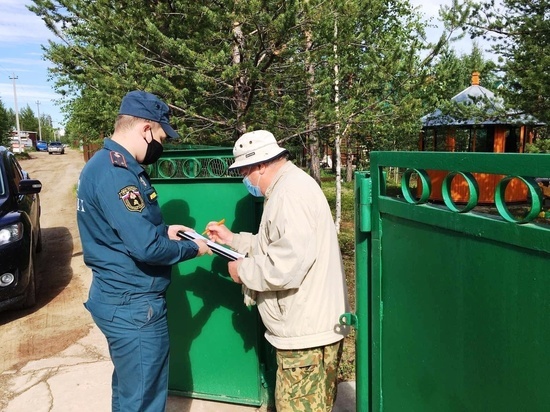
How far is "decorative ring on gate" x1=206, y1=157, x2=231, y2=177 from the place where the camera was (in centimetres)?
284

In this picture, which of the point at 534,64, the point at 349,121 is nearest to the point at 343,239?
the point at 349,121

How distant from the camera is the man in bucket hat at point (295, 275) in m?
1.99

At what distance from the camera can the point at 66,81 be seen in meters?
7.40

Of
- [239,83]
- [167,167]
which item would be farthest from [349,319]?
[239,83]

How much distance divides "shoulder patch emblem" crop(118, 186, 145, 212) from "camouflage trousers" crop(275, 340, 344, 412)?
0.93 meters

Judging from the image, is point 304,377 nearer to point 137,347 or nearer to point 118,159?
point 137,347

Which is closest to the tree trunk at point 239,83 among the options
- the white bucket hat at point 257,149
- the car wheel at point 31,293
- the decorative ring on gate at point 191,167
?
the decorative ring on gate at point 191,167

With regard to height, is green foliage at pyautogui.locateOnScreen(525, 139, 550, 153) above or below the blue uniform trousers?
above

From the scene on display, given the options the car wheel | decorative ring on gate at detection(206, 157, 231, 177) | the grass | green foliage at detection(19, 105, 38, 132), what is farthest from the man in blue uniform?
green foliage at detection(19, 105, 38, 132)

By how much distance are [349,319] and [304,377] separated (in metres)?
0.37

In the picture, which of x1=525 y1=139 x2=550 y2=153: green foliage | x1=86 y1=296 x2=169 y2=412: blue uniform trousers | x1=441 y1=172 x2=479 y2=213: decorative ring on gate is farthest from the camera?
x1=525 y1=139 x2=550 y2=153: green foliage

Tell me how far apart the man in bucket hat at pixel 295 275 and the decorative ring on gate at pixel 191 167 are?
73cm

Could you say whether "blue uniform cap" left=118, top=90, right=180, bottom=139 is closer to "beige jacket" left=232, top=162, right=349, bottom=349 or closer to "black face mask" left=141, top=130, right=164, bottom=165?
"black face mask" left=141, top=130, right=164, bottom=165

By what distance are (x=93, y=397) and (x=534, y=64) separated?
7.66m
